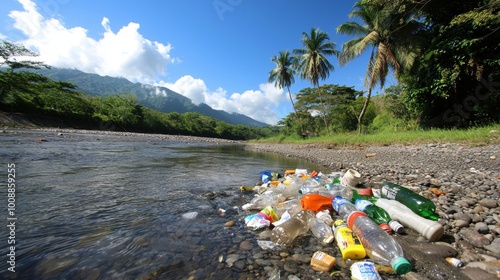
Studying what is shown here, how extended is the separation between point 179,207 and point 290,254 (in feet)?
5.90

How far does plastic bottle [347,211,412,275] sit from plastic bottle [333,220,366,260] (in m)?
0.09

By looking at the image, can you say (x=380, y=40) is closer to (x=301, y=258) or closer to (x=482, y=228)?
(x=482, y=228)

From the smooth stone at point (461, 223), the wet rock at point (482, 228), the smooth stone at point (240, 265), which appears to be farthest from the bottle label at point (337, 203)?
the smooth stone at point (240, 265)

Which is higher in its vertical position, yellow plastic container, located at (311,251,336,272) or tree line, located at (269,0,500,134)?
tree line, located at (269,0,500,134)

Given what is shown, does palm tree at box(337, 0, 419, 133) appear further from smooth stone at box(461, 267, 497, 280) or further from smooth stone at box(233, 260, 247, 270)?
smooth stone at box(233, 260, 247, 270)

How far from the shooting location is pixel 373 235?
2039mm

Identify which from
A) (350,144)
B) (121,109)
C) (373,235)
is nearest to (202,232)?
(373,235)

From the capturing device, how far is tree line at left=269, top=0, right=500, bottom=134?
9.13 metres

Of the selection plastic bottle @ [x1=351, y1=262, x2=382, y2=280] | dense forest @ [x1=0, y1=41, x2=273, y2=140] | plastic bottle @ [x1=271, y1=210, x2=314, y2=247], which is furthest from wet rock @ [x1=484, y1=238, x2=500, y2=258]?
dense forest @ [x1=0, y1=41, x2=273, y2=140]

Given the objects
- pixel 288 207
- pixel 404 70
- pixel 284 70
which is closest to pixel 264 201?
pixel 288 207

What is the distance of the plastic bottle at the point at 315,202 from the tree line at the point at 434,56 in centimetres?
998

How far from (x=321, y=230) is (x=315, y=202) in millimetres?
651

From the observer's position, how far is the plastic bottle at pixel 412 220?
6.98 ft

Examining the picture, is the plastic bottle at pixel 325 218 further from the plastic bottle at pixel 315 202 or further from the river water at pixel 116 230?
the river water at pixel 116 230
